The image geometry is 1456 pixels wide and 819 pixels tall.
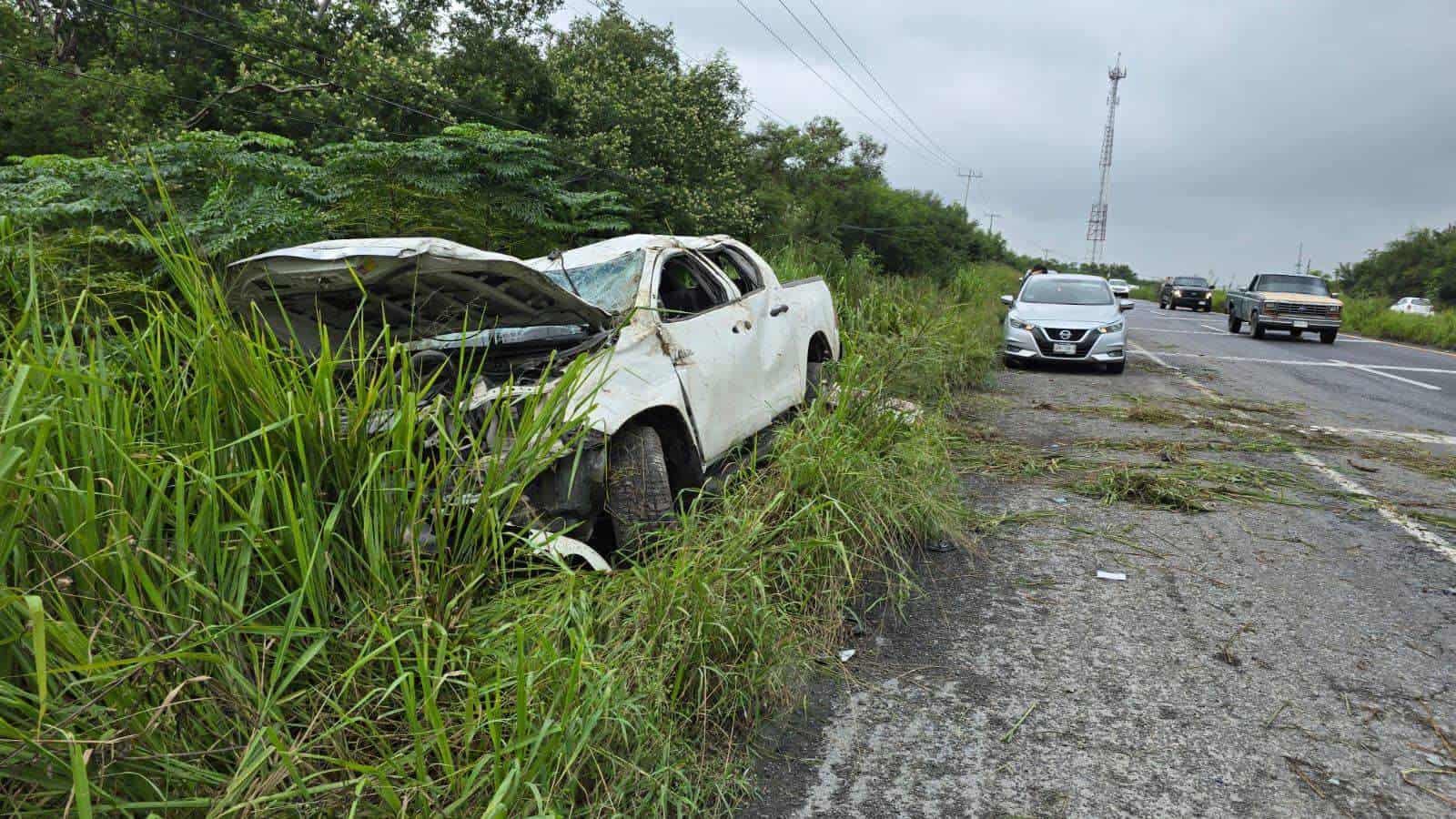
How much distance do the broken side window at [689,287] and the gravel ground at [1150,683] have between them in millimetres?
2277

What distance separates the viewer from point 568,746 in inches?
93.7

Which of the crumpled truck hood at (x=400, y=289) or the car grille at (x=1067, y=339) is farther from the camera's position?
the car grille at (x=1067, y=339)

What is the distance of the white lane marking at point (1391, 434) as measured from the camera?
27.4 ft

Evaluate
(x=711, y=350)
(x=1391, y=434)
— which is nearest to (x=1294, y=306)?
(x=1391, y=434)

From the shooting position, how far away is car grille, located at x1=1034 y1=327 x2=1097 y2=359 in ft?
42.9

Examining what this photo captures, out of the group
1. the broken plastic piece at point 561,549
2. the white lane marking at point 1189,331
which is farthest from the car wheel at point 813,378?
the white lane marking at point 1189,331

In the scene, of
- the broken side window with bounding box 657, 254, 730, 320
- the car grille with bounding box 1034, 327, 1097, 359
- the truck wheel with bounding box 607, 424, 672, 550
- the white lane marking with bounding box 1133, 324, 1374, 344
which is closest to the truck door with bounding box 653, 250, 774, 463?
the broken side window with bounding box 657, 254, 730, 320

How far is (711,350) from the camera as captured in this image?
521 cm

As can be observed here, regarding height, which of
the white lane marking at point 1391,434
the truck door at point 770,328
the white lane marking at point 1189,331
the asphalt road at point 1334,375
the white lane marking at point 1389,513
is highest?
the truck door at point 770,328

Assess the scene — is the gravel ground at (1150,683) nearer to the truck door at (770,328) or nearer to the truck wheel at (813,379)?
the truck door at (770,328)

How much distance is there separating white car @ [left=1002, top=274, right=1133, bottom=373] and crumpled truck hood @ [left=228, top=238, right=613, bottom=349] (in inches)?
410

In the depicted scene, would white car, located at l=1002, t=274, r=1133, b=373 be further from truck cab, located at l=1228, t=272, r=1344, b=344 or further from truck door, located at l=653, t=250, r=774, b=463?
truck cab, located at l=1228, t=272, r=1344, b=344

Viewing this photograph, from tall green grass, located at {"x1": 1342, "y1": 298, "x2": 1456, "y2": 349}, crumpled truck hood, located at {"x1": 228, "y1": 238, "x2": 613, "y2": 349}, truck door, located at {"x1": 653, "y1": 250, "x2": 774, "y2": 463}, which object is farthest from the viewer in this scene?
tall green grass, located at {"x1": 1342, "y1": 298, "x2": 1456, "y2": 349}

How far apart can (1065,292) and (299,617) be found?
14091 millimetres
